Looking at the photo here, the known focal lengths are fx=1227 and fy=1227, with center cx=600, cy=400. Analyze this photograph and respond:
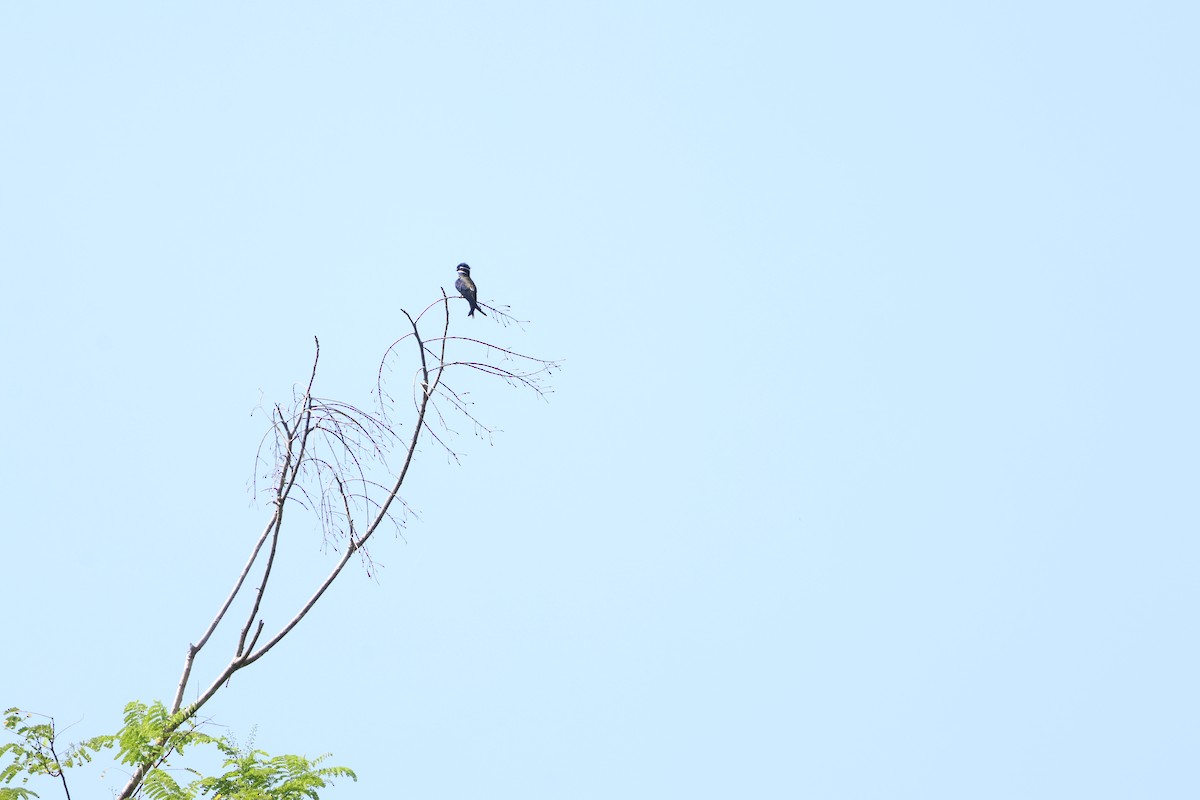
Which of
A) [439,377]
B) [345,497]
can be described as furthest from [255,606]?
[439,377]

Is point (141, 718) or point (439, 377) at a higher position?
point (439, 377)

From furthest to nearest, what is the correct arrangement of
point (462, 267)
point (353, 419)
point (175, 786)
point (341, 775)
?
1. point (462, 267)
2. point (353, 419)
3. point (341, 775)
4. point (175, 786)

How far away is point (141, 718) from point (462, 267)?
641 cm

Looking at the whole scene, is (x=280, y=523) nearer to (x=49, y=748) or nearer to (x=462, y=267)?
(x=49, y=748)

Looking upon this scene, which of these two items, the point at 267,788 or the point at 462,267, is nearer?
the point at 267,788

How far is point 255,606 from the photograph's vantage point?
15.8ft

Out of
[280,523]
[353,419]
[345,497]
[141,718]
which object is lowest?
[141,718]

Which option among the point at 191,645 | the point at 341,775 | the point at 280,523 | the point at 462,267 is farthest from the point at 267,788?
the point at 462,267

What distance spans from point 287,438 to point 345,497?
1.20 feet

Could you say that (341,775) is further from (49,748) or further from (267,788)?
(49,748)

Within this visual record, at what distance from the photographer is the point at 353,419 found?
18.1 feet

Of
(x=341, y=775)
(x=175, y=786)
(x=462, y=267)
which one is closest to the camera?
(x=175, y=786)

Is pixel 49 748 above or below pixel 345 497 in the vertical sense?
below

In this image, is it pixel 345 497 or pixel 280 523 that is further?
pixel 345 497
